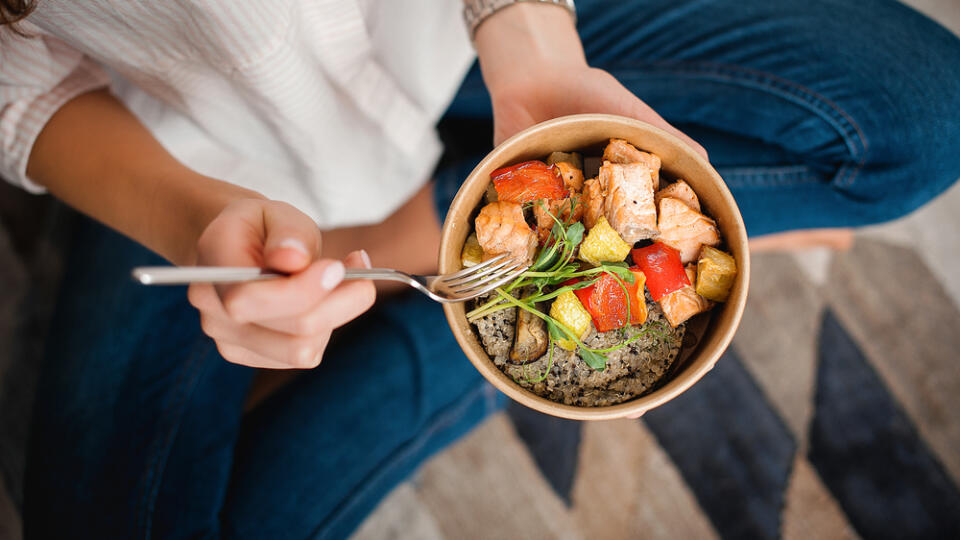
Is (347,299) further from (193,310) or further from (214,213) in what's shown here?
(193,310)

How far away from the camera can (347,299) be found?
0.61m

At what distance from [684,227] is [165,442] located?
109 centimetres

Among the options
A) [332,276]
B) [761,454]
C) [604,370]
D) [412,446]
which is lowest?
[761,454]

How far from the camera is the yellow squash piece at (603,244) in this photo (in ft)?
2.34

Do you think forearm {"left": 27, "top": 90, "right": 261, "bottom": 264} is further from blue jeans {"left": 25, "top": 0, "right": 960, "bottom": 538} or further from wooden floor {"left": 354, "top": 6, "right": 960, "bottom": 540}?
wooden floor {"left": 354, "top": 6, "right": 960, "bottom": 540}

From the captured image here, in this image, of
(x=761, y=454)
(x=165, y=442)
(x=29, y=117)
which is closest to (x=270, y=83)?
(x=29, y=117)

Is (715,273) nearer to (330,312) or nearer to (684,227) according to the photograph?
(684,227)

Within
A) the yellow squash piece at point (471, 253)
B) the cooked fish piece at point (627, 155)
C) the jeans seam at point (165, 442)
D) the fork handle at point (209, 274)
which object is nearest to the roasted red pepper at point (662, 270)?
the cooked fish piece at point (627, 155)

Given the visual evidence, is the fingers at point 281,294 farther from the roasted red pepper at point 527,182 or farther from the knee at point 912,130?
the knee at point 912,130

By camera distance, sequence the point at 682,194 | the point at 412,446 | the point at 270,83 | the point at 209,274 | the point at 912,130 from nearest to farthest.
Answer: the point at 209,274, the point at 682,194, the point at 270,83, the point at 912,130, the point at 412,446

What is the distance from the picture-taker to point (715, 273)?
72 cm

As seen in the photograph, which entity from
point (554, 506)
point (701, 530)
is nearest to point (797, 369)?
point (701, 530)

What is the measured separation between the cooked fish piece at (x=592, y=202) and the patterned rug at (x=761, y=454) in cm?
105

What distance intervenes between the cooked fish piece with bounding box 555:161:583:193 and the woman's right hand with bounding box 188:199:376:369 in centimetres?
31
